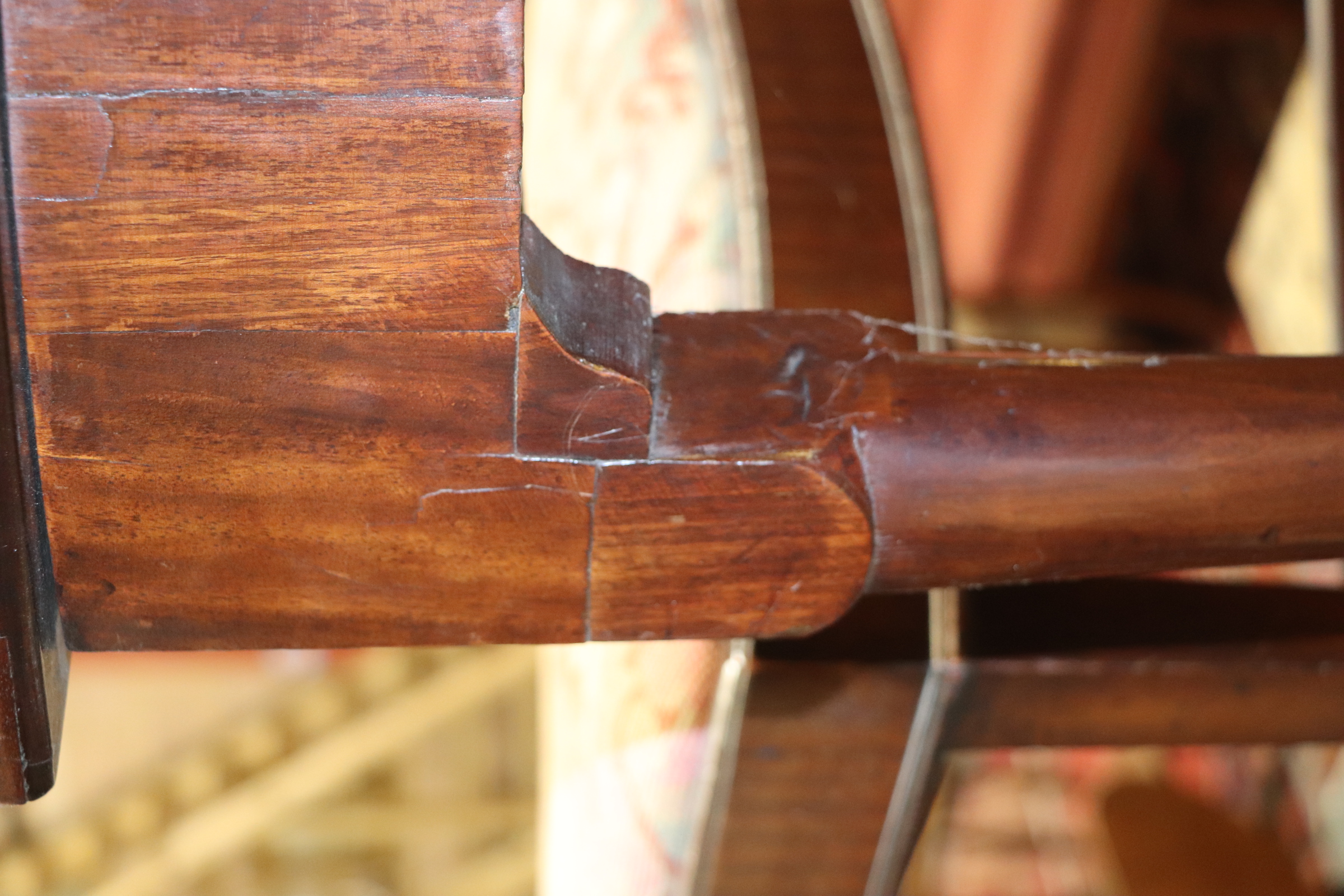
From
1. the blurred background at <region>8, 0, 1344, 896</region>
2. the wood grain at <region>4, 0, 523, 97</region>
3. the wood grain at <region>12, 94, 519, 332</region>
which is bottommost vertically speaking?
the blurred background at <region>8, 0, 1344, 896</region>

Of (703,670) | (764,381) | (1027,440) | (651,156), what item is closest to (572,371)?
(764,381)

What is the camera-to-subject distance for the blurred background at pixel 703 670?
101 centimetres

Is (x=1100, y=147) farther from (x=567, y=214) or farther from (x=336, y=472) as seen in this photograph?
(x=336, y=472)

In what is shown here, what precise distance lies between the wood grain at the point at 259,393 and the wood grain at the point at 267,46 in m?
0.10

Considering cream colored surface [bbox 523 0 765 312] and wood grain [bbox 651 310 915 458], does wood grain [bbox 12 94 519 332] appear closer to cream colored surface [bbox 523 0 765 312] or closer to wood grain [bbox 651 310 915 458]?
wood grain [bbox 651 310 915 458]

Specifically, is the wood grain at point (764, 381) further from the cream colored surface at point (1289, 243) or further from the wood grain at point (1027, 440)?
the cream colored surface at point (1289, 243)

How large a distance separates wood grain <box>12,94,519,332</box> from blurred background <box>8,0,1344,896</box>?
0.44m

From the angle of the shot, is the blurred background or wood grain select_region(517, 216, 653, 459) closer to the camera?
wood grain select_region(517, 216, 653, 459)

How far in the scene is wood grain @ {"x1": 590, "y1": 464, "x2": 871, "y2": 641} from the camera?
1.73ft

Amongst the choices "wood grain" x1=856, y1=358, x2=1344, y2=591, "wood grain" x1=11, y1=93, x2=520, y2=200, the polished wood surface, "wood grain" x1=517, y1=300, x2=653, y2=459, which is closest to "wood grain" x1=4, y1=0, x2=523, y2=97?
"wood grain" x1=11, y1=93, x2=520, y2=200

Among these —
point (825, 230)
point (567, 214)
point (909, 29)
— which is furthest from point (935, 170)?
point (825, 230)

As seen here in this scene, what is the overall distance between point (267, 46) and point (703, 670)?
21.9 inches

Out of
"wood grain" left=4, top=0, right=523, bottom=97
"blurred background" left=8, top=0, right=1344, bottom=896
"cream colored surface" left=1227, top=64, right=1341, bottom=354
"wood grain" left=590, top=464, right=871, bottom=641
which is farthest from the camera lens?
"cream colored surface" left=1227, top=64, right=1341, bottom=354

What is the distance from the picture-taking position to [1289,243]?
2219 mm
